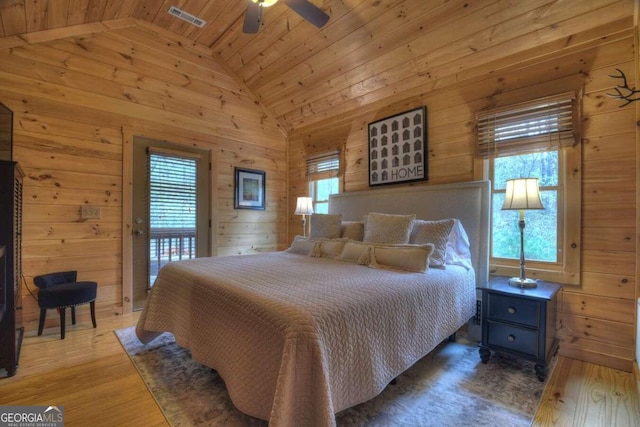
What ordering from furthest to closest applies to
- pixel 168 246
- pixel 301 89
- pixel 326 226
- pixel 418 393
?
pixel 301 89
pixel 168 246
pixel 326 226
pixel 418 393

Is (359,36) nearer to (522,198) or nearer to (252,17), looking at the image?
(252,17)

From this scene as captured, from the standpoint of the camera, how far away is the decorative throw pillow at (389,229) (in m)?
2.62

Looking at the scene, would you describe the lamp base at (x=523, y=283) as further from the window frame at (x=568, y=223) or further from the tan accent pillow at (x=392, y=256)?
the tan accent pillow at (x=392, y=256)

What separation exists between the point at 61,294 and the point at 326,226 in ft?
8.21

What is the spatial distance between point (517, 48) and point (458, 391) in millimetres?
2709

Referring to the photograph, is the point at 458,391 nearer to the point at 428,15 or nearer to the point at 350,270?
the point at 350,270

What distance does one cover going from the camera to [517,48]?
2.48m

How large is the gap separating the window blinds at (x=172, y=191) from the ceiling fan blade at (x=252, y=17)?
6.42ft

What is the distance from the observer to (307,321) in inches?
47.8

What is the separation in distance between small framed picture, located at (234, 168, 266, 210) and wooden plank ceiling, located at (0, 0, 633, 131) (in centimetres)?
116

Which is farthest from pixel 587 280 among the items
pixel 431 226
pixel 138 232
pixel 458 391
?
pixel 138 232

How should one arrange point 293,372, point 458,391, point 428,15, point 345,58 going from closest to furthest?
1. point 293,372
2. point 458,391
3. point 428,15
4. point 345,58

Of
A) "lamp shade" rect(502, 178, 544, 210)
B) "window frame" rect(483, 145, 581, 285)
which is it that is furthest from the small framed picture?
"window frame" rect(483, 145, 581, 285)

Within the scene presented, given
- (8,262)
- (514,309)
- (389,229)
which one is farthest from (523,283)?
(8,262)
